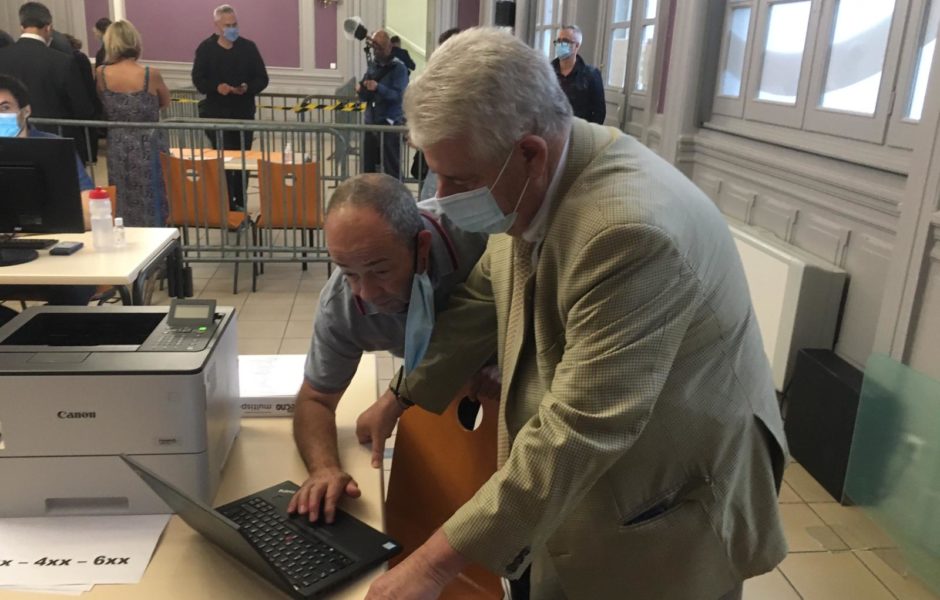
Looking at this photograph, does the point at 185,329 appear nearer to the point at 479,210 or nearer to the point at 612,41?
the point at 479,210

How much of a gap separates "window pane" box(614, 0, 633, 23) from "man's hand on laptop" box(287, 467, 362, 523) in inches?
205

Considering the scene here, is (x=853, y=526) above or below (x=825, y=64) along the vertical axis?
below

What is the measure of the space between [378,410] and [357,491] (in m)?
0.23

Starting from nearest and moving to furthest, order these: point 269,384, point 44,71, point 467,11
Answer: point 269,384, point 44,71, point 467,11

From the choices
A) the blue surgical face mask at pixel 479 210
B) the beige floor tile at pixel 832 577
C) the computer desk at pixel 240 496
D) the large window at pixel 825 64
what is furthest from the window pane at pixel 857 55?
the blue surgical face mask at pixel 479 210

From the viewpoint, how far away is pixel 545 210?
1.11m

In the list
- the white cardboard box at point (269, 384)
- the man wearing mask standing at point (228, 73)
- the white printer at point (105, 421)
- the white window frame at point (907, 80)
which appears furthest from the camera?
the man wearing mask standing at point (228, 73)

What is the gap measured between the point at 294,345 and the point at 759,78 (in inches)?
104

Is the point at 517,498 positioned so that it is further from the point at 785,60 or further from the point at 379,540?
the point at 785,60

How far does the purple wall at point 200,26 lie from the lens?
11.4 meters

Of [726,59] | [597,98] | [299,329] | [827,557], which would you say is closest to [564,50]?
[597,98]

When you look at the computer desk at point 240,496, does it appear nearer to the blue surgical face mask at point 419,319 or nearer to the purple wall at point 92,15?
the blue surgical face mask at point 419,319

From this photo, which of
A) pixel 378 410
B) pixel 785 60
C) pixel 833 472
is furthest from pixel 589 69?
pixel 378 410

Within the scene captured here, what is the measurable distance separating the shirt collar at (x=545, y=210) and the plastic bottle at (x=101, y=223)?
226 cm
